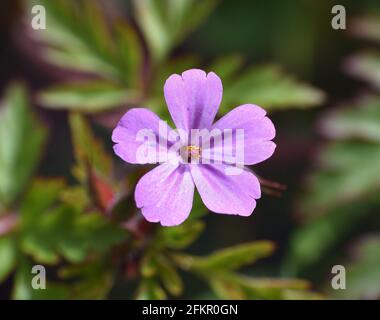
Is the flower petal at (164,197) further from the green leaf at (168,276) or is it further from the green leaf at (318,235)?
the green leaf at (318,235)

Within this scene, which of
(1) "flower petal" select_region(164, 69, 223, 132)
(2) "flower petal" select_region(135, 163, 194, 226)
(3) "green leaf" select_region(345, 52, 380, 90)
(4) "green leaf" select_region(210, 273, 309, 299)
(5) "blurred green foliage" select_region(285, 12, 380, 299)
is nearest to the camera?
(2) "flower petal" select_region(135, 163, 194, 226)

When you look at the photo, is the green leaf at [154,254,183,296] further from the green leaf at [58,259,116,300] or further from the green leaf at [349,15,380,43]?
the green leaf at [349,15,380,43]

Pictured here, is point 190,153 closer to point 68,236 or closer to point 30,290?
point 68,236

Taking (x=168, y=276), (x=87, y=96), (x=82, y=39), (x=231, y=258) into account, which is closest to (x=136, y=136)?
(x=168, y=276)

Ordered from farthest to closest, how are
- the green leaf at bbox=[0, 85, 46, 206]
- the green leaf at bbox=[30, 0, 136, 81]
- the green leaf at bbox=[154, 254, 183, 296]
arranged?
the green leaf at bbox=[30, 0, 136, 81] → the green leaf at bbox=[0, 85, 46, 206] → the green leaf at bbox=[154, 254, 183, 296]

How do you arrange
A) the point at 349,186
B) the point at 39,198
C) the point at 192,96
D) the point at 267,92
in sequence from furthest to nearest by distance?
the point at 349,186
the point at 267,92
the point at 39,198
the point at 192,96

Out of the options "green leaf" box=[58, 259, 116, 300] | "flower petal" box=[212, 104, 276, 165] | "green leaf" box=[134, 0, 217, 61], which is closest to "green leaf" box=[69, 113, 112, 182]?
"green leaf" box=[58, 259, 116, 300]
